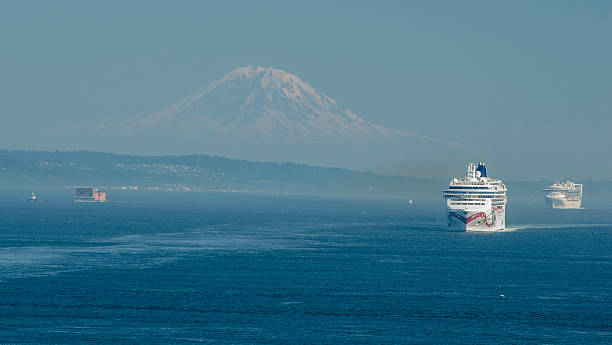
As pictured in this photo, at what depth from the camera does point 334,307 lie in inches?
3669

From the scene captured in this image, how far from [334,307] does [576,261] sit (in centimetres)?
5928

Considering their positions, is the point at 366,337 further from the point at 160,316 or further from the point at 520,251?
the point at 520,251

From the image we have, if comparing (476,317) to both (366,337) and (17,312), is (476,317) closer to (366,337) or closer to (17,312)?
(366,337)

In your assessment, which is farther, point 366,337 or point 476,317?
point 476,317

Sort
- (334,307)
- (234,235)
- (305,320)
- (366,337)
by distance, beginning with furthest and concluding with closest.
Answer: (234,235)
(334,307)
(305,320)
(366,337)

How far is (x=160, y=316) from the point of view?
87188 mm

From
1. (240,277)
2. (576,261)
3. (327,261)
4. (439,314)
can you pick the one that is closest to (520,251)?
(576,261)

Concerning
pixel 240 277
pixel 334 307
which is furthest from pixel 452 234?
pixel 334 307

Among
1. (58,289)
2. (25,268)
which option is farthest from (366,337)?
(25,268)

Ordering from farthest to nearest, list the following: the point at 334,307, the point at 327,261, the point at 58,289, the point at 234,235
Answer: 1. the point at 234,235
2. the point at 327,261
3. the point at 58,289
4. the point at 334,307

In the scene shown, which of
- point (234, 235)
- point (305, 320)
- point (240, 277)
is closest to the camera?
point (305, 320)

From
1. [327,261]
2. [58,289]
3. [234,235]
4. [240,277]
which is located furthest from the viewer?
[234,235]

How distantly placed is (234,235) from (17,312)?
107 m

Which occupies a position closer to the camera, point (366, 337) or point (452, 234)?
point (366, 337)
